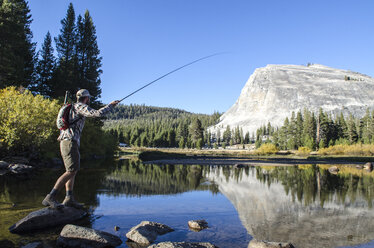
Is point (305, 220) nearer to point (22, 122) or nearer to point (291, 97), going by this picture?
point (22, 122)

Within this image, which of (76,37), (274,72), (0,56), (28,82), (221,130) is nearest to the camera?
(0,56)

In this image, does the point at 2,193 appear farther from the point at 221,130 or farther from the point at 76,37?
the point at 221,130

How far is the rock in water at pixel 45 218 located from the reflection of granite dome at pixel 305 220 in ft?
13.3

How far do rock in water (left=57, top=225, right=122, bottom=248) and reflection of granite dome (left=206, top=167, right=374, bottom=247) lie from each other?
9.72 feet

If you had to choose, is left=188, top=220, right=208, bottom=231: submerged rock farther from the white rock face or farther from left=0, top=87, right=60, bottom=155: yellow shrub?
the white rock face

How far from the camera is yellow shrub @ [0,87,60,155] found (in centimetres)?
1942

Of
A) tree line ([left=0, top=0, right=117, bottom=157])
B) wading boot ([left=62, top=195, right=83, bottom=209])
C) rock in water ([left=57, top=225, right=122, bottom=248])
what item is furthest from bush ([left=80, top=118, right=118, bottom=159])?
rock in water ([left=57, top=225, right=122, bottom=248])

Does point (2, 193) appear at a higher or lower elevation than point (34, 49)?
lower

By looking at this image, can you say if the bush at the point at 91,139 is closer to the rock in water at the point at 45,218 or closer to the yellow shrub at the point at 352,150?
the rock in water at the point at 45,218

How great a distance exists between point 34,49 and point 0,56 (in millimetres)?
14657

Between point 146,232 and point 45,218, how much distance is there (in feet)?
7.38

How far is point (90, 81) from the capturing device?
37.7 meters

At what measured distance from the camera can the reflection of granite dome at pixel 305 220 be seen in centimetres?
565

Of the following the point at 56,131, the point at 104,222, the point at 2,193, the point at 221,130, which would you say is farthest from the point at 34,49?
the point at 221,130
